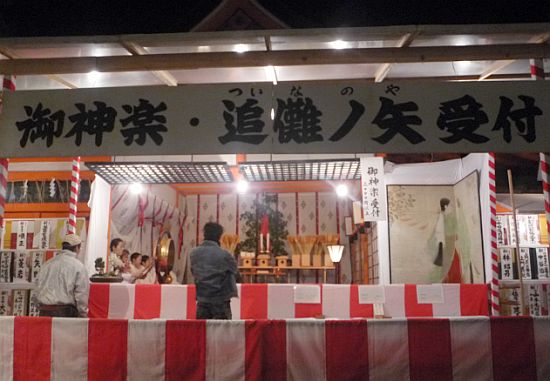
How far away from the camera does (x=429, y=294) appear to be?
6.67 meters

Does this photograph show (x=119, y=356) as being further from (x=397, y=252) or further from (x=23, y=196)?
(x=23, y=196)

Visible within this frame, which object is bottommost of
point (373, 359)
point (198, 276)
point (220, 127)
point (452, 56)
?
point (373, 359)

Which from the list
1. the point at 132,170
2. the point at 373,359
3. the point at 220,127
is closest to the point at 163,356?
the point at 373,359

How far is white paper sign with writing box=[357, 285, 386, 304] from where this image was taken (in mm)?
6636

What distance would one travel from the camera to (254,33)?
4219mm

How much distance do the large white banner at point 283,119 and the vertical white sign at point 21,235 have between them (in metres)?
4.99

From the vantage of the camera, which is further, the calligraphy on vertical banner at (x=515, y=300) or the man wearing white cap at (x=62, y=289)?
the calligraphy on vertical banner at (x=515, y=300)

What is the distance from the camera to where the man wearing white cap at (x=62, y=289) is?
17.0ft

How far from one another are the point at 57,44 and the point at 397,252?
5834mm

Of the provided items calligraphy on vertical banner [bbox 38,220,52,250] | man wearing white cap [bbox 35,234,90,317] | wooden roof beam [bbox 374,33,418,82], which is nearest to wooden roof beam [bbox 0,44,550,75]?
wooden roof beam [bbox 374,33,418,82]

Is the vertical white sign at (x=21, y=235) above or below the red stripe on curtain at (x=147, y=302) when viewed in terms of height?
above

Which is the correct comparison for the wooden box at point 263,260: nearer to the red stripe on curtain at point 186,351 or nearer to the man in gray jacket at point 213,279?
the man in gray jacket at point 213,279

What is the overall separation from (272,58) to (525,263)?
625 centimetres

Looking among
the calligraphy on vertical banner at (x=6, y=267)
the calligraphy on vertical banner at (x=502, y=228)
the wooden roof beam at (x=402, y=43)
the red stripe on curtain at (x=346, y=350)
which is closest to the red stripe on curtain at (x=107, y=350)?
the red stripe on curtain at (x=346, y=350)
